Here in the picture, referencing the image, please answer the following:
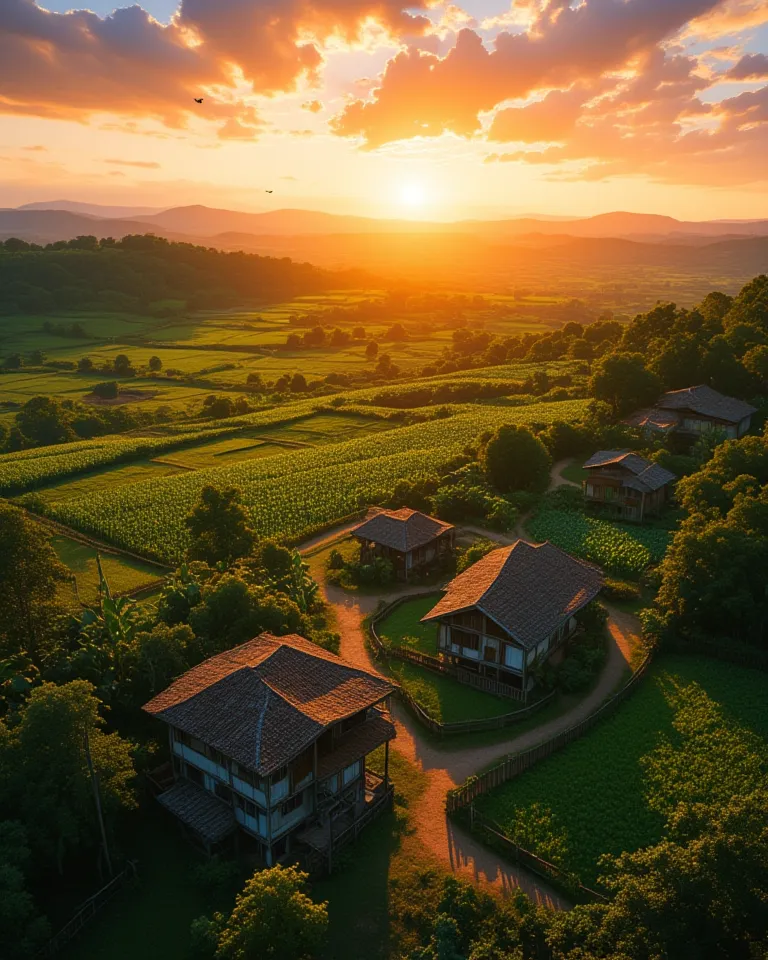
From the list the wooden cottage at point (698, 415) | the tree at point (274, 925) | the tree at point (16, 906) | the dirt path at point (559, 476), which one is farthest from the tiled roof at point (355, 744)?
the wooden cottage at point (698, 415)

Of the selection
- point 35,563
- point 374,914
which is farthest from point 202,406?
point 374,914

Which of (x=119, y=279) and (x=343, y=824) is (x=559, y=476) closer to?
(x=343, y=824)

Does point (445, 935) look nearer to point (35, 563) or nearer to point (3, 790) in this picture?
point (3, 790)

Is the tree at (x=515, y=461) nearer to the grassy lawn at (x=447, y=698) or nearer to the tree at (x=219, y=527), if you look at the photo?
the tree at (x=219, y=527)

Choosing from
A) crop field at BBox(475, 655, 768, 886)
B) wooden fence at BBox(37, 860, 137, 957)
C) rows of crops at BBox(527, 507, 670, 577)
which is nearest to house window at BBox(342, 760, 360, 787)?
crop field at BBox(475, 655, 768, 886)

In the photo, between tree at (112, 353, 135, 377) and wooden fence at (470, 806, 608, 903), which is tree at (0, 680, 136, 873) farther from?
tree at (112, 353, 135, 377)

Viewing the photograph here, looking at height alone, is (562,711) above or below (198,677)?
below
